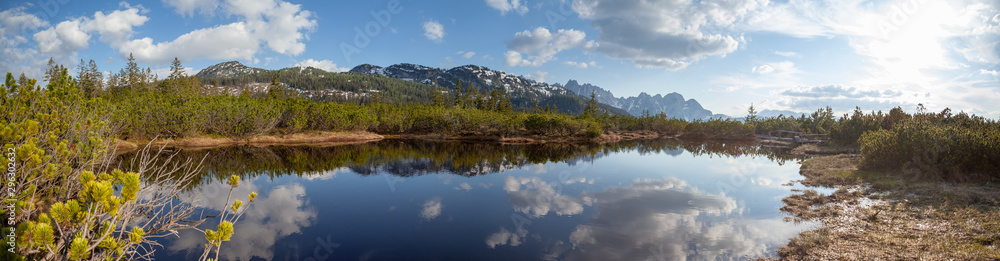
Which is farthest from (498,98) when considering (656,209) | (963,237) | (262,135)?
(963,237)

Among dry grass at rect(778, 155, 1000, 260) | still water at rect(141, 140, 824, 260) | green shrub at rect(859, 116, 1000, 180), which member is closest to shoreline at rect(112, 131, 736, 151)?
still water at rect(141, 140, 824, 260)

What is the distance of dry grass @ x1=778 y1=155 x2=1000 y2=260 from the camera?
9.73 metres

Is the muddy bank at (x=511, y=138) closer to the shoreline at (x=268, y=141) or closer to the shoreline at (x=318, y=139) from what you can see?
the shoreline at (x=318, y=139)

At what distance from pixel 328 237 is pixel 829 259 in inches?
584

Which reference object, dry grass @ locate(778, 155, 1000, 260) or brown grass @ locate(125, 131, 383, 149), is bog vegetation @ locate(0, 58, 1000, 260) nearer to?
brown grass @ locate(125, 131, 383, 149)

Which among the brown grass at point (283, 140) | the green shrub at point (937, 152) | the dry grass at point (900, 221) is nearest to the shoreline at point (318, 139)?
the brown grass at point (283, 140)

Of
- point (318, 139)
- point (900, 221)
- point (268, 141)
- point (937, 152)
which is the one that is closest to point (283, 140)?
point (268, 141)

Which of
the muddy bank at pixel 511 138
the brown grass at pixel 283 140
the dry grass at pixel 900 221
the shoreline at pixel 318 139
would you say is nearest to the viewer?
the dry grass at pixel 900 221

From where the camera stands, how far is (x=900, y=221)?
1239 cm

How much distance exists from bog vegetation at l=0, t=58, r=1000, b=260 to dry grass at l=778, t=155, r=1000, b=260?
3.95m

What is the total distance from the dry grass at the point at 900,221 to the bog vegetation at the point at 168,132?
3950 millimetres

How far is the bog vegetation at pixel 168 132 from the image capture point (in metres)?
3.62

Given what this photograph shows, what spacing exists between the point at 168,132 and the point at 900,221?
5592cm

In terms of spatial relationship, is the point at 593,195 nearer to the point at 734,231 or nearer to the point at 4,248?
the point at 734,231
